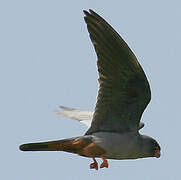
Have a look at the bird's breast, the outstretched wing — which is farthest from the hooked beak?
the outstretched wing

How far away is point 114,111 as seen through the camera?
10.7 meters

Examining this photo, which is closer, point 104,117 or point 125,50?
point 125,50

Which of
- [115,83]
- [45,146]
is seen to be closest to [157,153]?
[115,83]

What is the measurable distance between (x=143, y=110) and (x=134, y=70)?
83cm

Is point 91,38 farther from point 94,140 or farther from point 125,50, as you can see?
point 94,140

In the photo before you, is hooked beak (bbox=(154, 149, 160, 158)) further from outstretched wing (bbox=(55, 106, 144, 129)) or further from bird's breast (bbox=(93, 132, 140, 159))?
outstretched wing (bbox=(55, 106, 144, 129))

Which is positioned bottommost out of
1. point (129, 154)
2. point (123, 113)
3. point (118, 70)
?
point (129, 154)

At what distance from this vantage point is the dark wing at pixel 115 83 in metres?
9.99

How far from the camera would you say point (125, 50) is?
33.1ft

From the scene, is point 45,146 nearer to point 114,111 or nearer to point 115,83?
point 114,111

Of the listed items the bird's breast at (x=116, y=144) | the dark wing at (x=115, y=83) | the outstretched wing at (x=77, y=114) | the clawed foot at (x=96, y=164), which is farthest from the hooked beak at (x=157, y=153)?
the outstretched wing at (x=77, y=114)

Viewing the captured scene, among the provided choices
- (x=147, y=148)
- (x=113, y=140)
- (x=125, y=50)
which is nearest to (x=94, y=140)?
(x=113, y=140)

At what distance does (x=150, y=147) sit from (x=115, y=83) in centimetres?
145

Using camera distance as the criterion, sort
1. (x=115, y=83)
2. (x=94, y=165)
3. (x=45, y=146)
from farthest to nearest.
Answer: (x=94, y=165)
(x=45, y=146)
(x=115, y=83)
